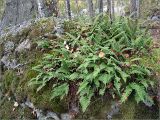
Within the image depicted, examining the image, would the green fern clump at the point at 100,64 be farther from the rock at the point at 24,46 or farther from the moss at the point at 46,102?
the rock at the point at 24,46

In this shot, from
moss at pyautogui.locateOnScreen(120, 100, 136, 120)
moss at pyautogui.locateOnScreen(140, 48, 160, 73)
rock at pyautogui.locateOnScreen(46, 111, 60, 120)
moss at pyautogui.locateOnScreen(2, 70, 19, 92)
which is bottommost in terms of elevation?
rock at pyautogui.locateOnScreen(46, 111, 60, 120)

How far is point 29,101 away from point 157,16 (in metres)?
18.6

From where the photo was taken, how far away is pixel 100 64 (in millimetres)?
6664

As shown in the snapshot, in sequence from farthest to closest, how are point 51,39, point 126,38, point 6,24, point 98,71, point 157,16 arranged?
point 157,16 → point 6,24 → point 51,39 → point 126,38 → point 98,71

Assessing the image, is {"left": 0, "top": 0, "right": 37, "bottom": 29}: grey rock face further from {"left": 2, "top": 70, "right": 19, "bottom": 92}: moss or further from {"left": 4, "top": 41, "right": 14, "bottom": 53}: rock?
{"left": 2, "top": 70, "right": 19, "bottom": 92}: moss

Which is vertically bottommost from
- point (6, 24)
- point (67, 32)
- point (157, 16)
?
point (157, 16)

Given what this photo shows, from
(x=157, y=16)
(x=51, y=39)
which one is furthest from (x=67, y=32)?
(x=157, y=16)

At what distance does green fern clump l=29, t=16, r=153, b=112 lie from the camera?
637cm

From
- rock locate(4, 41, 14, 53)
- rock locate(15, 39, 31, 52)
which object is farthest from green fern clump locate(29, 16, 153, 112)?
rock locate(4, 41, 14, 53)

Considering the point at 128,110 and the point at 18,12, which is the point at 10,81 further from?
the point at 18,12

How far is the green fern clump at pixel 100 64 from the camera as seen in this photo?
6.37 m

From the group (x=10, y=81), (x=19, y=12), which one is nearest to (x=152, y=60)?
(x=10, y=81)

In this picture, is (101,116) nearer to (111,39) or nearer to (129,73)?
(129,73)

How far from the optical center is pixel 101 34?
7.60 meters
